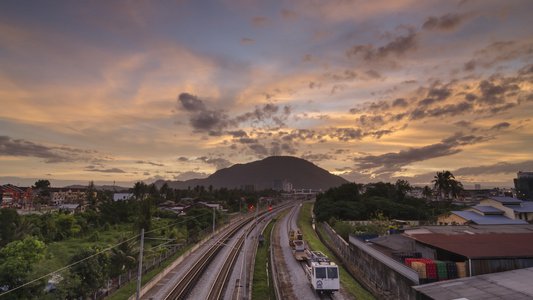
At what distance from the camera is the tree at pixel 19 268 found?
96.0 feet

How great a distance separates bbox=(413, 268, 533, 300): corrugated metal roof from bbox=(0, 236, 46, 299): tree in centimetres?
3863

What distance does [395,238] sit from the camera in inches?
1895

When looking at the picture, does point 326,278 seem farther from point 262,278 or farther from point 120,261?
point 120,261

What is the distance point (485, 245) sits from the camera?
106 feet

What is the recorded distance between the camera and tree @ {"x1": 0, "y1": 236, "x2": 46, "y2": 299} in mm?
29250

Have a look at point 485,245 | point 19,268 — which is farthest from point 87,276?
point 485,245

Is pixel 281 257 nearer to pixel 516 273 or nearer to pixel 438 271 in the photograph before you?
pixel 438 271

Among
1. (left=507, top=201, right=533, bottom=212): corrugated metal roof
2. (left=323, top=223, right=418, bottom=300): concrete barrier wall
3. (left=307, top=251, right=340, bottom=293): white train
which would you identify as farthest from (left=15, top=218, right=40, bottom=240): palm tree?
(left=507, top=201, right=533, bottom=212): corrugated metal roof

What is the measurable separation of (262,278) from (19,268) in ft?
91.4

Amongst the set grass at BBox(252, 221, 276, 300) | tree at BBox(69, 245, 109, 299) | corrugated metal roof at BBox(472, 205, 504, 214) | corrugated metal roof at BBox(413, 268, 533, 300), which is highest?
corrugated metal roof at BBox(472, 205, 504, 214)

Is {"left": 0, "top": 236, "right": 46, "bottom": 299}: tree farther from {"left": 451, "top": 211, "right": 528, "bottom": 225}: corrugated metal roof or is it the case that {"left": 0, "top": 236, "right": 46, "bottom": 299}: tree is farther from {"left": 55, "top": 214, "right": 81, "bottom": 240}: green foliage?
{"left": 451, "top": 211, "right": 528, "bottom": 225}: corrugated metal roof

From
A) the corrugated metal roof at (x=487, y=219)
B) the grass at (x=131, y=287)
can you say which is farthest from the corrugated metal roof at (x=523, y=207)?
the grass at (x=131, y=287)

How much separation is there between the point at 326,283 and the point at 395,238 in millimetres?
23346

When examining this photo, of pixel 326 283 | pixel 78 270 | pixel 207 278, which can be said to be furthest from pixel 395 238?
pixel 78 270
